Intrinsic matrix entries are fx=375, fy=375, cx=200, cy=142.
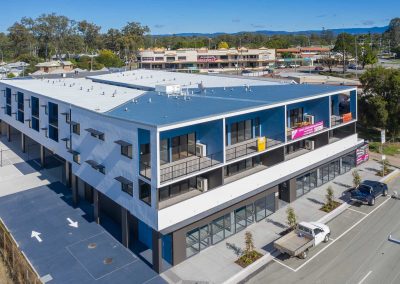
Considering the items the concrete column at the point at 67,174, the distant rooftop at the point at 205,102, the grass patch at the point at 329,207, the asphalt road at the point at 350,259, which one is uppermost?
the distant rooftop at the point at 205,102

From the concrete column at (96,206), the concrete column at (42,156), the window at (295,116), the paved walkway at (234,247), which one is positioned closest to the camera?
the paved walkway at (234,247)

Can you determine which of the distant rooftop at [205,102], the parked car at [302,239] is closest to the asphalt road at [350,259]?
the parked car at [302,239]

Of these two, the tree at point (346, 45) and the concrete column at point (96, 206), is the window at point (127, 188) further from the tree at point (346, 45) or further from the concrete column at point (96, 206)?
the tree at point (346, 45)

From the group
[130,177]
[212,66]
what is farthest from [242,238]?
[212,66]

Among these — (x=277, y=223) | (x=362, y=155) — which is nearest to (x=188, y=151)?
(x=277, y=223)

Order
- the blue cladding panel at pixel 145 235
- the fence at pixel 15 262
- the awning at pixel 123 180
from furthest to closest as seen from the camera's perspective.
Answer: the blue cladding panel at pixel 145 235 → the awning at pixel 123 180 → the fence at pixel 15 262

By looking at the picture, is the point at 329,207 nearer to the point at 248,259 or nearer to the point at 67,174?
the point at 248,259

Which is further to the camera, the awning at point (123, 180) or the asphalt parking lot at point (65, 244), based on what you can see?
the awning at point (123, 180)

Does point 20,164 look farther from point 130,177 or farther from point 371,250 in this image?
point 371,250
